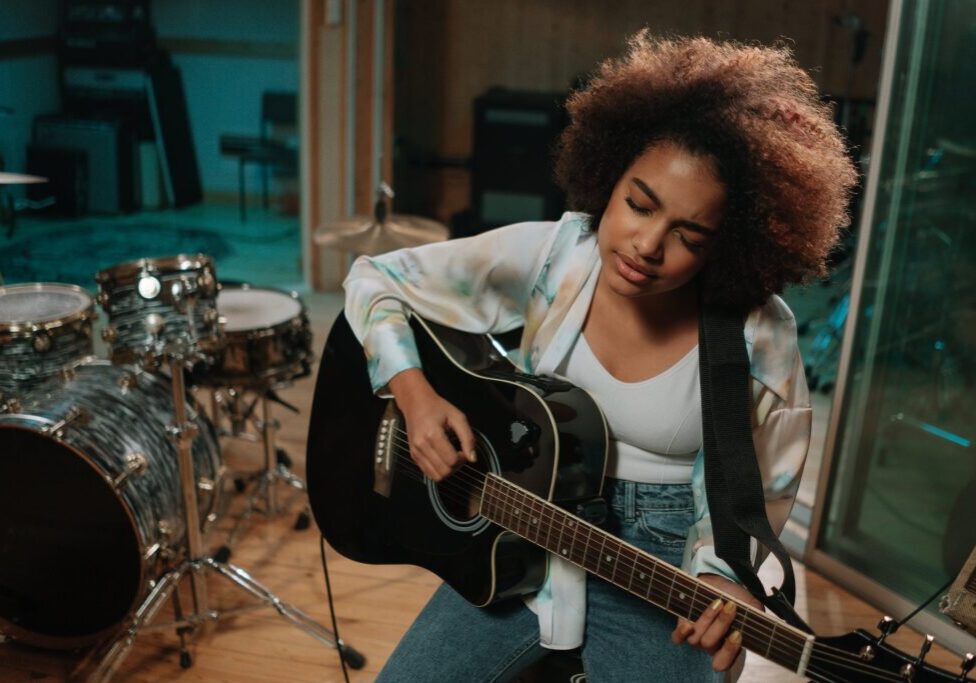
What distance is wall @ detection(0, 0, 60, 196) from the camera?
3488 millimetres

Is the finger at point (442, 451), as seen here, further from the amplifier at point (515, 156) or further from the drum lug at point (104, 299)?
the amplifier at point (515, 156)

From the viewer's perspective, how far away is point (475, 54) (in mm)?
4832

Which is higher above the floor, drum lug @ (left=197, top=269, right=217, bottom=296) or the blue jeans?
drum lug @ (left=197, top=269, right=217, bottom=296)

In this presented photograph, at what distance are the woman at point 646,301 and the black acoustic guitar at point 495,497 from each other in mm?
43

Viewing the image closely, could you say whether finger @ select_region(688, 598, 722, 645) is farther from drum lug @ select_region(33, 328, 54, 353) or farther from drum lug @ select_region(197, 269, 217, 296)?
drum lug @ select_region(33, 328, 54, 353)

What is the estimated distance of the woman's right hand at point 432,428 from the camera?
1416 millimetres

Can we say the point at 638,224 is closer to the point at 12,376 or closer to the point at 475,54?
the point at 12,376

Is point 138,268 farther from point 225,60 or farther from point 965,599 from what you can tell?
point 225,60

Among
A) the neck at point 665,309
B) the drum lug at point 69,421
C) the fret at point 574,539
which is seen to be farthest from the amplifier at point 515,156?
the fret at point 574,539

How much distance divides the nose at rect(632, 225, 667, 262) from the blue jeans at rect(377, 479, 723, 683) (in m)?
0.35

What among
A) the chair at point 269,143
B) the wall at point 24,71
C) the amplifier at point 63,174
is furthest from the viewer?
the chair at point 269,143

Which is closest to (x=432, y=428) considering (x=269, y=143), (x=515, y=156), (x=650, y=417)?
(x=650, y=417)

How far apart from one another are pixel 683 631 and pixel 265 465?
173 centimetres

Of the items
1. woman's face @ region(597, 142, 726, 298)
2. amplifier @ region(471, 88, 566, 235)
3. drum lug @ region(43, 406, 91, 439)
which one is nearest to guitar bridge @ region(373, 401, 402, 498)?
woman's face @ region(597, 142, 726, 298)
